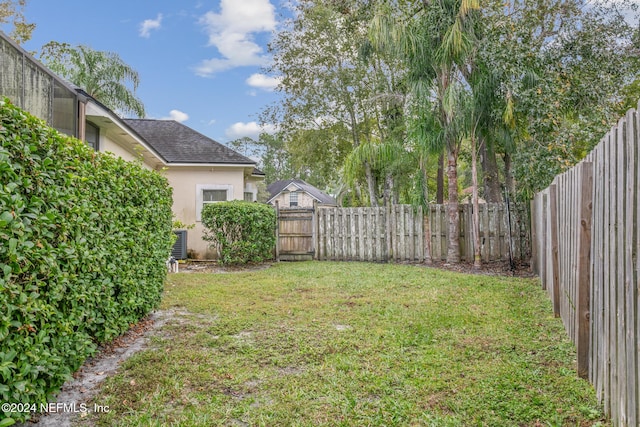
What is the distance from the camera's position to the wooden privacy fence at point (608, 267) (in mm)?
1843

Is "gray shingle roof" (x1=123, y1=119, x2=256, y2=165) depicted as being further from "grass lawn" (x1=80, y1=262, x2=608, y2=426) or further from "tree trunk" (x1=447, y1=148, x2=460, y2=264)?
Answer: "grass lawn" (x1=80, y1=262, x2=608, y2=426)

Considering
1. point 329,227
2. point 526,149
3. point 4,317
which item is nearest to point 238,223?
point 329,227

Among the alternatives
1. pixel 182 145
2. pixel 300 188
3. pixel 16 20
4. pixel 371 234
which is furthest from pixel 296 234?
pixel 300 188

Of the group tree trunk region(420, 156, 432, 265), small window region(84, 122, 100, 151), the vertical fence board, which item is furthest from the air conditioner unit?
the vertical fence board


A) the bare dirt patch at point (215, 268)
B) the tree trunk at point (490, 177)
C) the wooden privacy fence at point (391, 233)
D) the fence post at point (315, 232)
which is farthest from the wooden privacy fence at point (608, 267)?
the fence post at point (315, 232)

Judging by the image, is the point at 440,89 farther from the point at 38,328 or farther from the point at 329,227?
the point at 38,328

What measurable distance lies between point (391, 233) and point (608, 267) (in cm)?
843

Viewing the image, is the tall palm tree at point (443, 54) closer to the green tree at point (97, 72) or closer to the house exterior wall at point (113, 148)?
the house exterior wall at point (113, 148)

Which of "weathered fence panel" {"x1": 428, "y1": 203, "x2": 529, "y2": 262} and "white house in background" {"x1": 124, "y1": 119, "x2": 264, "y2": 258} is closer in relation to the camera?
"weathered fence panel" {"x1": 428, "y1": 203, "x2": 529, "y2": 262}

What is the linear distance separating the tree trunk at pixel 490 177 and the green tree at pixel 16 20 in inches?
722

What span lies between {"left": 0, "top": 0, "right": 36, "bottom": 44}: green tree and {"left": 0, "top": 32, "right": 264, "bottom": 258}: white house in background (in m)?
7.25

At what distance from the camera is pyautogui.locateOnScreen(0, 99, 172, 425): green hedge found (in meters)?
1.99

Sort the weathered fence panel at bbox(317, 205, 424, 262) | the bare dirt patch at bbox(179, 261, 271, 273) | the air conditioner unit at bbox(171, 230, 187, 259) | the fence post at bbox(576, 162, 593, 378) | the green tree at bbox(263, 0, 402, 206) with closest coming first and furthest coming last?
the fence post at bbox(576, 162, 593, 378)
the bare dirt patch at bbox(179, 261, 271, 273)
the weathered fence panel at bbox(317, 205, 424, 262)
the air conditioner unit at bbox(171, 230, 187, 259)
the green tree at bbox(263, 0, 402, 206)

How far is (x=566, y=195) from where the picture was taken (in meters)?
3.91
